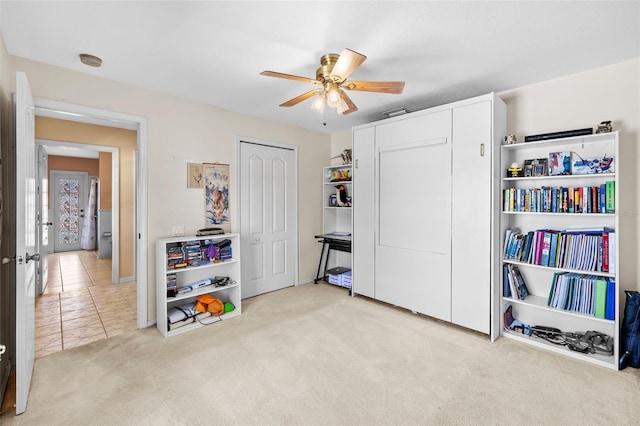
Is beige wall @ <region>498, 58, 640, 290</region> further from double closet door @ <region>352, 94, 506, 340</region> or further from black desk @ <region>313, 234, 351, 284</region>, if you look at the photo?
black desk @ <region>313, 234, 351, 284</region>

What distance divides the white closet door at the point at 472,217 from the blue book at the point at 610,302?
816 millimetres

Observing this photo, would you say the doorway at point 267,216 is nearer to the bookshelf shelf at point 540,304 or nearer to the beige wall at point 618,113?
the bookshelf shelf at point 540,304

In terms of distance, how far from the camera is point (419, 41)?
6.91ft

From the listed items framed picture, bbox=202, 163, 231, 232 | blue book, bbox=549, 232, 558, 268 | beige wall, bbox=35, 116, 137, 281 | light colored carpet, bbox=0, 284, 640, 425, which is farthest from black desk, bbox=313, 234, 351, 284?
beige wall, bbox=35, 116, 137, 281

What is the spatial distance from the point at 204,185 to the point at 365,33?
95.1 inches

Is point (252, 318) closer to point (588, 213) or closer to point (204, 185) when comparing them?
point (204, 185)

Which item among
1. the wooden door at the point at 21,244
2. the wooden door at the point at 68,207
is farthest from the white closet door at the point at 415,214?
the wooden door at the point at 68,207

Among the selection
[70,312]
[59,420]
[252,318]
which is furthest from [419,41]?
[70,312]

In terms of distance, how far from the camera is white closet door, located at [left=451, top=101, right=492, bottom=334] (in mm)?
2742

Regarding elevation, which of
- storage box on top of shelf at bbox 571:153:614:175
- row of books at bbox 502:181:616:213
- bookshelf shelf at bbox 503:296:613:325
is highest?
storage box on top of shelf at bbox 571:153:614:175

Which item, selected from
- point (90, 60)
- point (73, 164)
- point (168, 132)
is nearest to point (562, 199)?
point (168, 132)

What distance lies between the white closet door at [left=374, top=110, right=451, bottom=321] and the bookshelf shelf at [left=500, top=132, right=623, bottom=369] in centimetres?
53

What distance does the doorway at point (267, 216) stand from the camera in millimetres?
3902

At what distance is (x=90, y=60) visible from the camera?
2.35m
